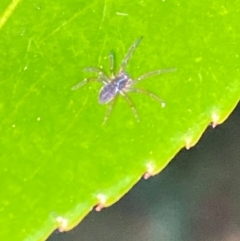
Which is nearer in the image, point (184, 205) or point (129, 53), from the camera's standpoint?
point (129, 53)

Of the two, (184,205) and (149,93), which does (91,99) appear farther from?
(184,205)

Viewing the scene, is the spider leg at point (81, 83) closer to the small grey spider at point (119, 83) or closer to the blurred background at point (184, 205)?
the small grey spider at point (119, 83)

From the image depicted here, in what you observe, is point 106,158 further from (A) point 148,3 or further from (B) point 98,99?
(A) point 148,3

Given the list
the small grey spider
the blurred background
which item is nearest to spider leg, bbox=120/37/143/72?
the small grey spider

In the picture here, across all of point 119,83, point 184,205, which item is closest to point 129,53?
point 119,83

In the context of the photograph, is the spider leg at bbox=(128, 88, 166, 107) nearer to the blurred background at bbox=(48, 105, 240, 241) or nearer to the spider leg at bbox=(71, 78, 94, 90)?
the spider leg at bbox=(71, 78, 94, 90)
